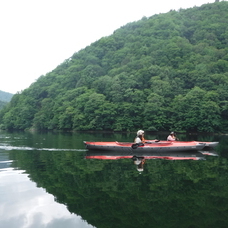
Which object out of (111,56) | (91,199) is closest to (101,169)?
(91,199)

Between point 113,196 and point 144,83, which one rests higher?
point 144,83

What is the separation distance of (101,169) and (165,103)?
183 feet

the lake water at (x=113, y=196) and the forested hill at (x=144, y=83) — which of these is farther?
the forested hill at (x=144, y=83)

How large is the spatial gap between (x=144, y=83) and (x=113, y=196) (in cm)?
7264

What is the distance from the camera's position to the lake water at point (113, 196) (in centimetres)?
879

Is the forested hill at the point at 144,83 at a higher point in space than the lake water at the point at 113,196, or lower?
higher

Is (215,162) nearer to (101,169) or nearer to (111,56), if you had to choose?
(101,169)

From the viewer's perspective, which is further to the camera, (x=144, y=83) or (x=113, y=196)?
(x=144, y=83)

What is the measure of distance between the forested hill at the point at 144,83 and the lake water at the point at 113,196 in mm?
48992

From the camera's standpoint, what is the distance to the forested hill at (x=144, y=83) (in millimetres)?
66250

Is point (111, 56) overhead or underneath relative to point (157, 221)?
overhead

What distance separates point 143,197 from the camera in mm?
10867

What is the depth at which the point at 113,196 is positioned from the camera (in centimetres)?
1104

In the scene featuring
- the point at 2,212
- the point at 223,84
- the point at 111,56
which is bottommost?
the point at 2,212
